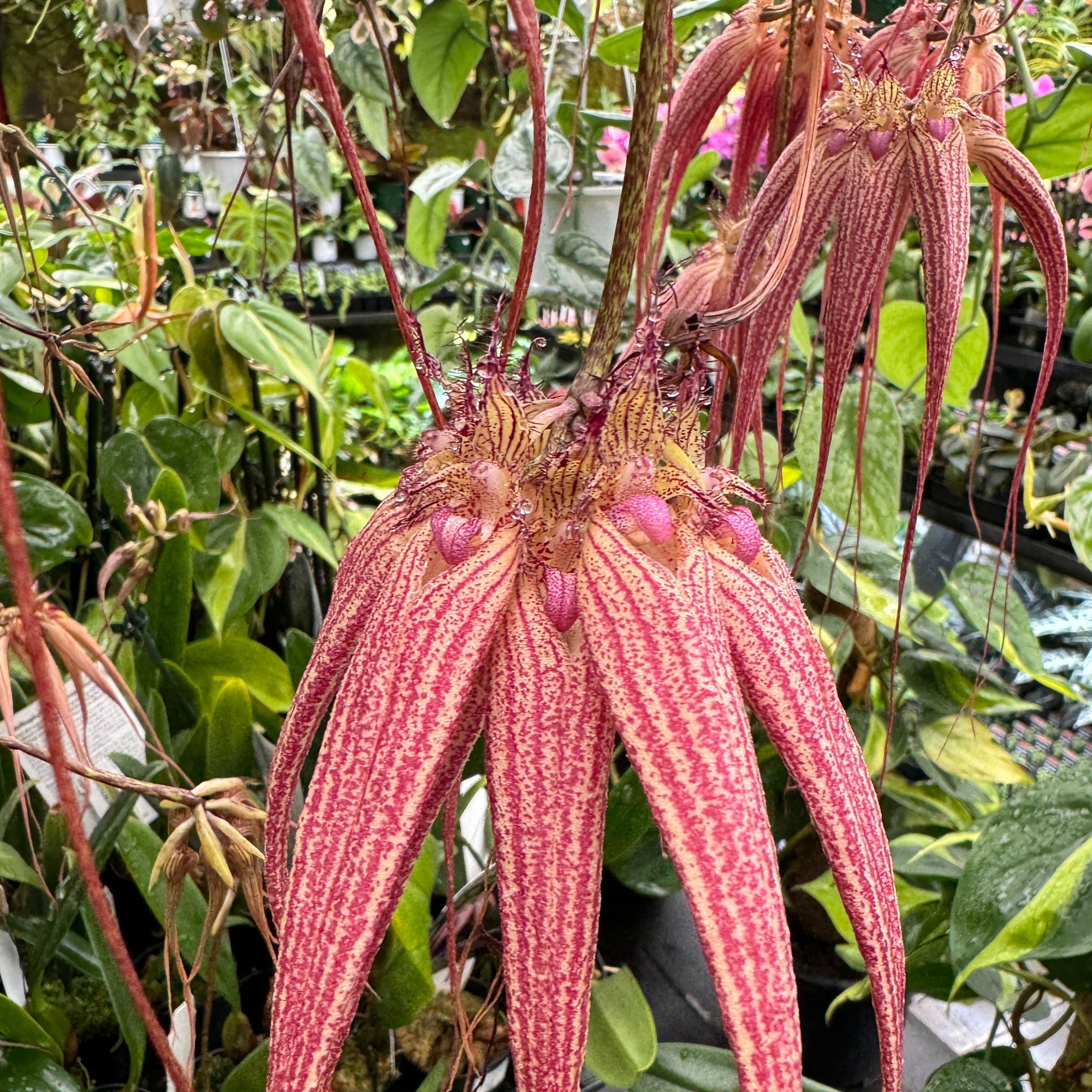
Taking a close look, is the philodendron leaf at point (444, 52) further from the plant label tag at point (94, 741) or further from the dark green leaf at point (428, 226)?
the plant label tag at point (94, 741)

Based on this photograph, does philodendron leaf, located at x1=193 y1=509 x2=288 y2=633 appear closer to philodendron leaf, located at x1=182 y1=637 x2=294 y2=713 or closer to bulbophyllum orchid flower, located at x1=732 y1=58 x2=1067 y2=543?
philodendron leaf, located at x1=182 y1=637 x2=294 y2=713

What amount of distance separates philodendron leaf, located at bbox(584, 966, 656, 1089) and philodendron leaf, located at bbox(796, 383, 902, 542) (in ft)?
1.10

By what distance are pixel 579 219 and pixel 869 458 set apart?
0.57m

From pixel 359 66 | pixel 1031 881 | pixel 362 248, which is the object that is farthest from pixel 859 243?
pixel 362 248

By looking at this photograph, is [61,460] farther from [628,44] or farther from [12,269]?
[628,44]

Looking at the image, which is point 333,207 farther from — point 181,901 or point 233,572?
point 181,901

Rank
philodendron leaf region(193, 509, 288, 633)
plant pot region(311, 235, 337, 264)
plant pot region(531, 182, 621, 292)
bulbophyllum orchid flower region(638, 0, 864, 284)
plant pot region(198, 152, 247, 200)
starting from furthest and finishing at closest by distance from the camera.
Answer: plant pot region(311, 235, 337, 264)
plant pot region(198, 152, 247, 200)
plant pot region(531, 182, 621, 292)
philodendron leaf region(193, 509, 288, 633)
bulbophyllum orchid flower region(638, 0, 864, 284)

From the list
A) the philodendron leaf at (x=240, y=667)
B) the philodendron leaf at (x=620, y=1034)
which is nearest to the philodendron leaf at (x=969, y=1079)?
the philodendron leaf at (x=620, y=1034)

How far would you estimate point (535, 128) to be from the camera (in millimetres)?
204

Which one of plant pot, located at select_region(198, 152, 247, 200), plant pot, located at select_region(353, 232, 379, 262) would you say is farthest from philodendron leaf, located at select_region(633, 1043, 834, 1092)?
plant pot, located at select_region(353, 232, 379, 262)

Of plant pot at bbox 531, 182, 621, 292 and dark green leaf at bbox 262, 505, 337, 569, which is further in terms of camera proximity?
plant pot at bbox 531, 182, 621, 292

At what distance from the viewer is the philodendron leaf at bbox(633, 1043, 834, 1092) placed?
1.90 ft

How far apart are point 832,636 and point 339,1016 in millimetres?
728

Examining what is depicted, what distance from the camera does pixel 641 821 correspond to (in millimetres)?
635
